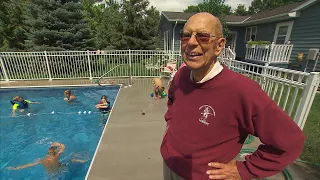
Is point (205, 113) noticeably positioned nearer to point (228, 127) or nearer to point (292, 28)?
point (228, 127)

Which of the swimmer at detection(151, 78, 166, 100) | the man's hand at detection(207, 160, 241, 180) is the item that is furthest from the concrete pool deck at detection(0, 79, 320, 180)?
the man's hand at detection(207, 160, 241, 180)

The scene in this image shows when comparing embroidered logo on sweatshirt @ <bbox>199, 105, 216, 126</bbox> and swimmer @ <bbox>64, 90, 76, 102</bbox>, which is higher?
embroidered logo on sweatshirt @ <bbox>199, 105, 216, 126</bbox>

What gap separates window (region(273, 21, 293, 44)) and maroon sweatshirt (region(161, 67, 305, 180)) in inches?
450

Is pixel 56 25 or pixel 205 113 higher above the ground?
pixel 56 25

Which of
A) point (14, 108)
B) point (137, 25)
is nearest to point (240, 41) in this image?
point (137, 25)

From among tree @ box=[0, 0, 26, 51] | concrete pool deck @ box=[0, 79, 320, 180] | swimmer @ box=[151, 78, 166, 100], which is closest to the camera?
concrete pool deck @ box=[0, 79, 320, 180]

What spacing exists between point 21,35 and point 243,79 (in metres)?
18.8

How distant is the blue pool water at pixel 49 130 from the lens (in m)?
4.42

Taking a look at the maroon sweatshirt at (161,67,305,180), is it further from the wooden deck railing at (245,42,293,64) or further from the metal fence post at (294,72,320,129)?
the wooden deck railing at (245,42,293,64)

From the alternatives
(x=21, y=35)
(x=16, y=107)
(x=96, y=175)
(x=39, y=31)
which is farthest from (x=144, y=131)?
(x=21, y=35)

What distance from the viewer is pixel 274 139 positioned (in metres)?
0.95

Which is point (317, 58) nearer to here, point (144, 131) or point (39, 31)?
point (144, 131)

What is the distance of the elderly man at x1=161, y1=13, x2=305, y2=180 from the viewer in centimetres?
96

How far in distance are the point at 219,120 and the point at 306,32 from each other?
425 inches
